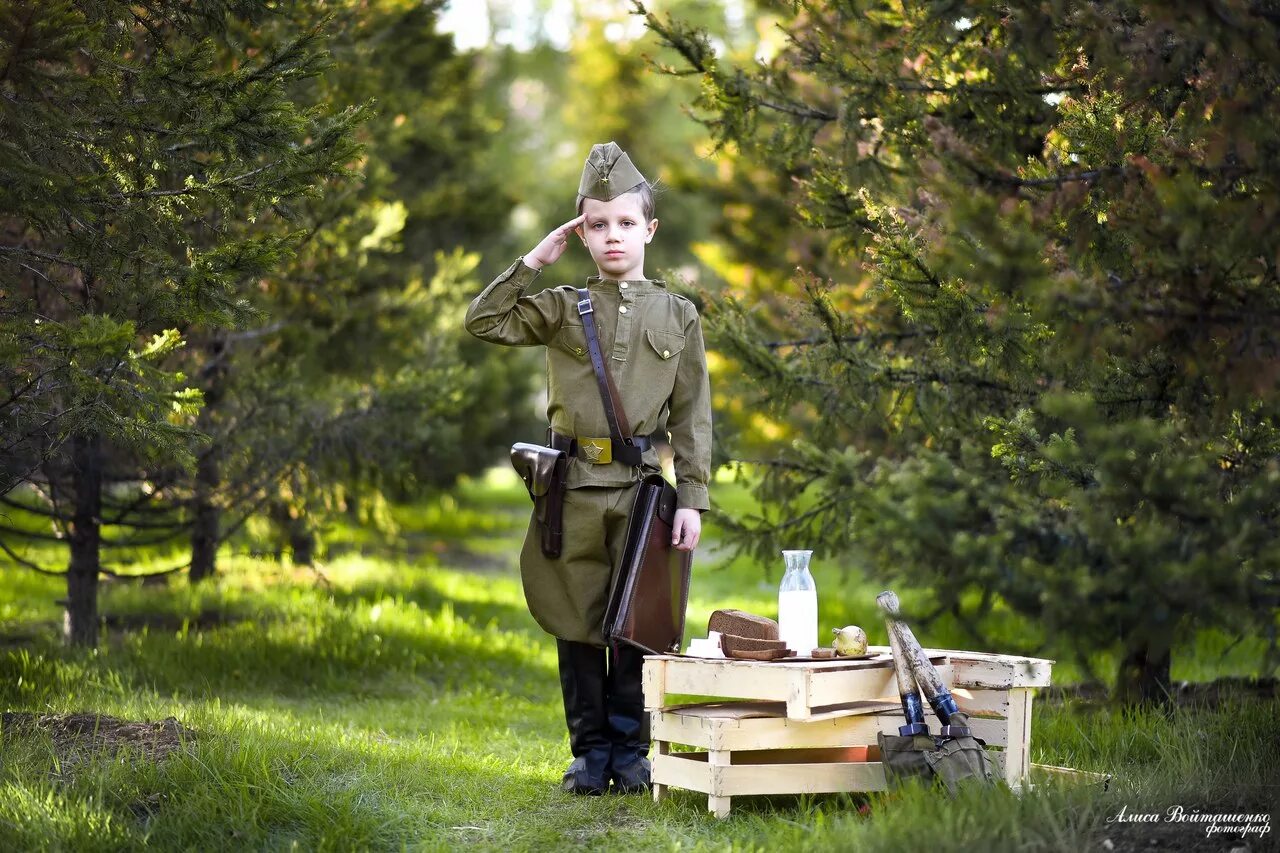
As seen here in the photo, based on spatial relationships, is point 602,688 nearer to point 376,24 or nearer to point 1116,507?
point 1116,507

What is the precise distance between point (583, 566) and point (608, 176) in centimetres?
141

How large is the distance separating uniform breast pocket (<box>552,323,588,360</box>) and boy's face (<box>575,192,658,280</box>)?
239mm

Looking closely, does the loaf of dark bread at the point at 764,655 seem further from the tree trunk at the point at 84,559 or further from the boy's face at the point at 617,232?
the tree trunk at the point at 84,559

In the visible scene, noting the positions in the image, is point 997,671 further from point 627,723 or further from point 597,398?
point 597,398

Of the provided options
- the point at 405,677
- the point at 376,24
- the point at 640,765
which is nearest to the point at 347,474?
the point at 405,677

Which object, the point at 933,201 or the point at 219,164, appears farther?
the point at 933,201

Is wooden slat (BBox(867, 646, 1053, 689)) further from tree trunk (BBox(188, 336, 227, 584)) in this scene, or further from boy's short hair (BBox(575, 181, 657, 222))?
tree trunk (BBox(188, 336, 227, 584))

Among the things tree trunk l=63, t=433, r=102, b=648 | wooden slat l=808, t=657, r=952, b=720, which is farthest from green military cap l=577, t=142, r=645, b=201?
tree trunk l=63, t=433, r=102, b=648

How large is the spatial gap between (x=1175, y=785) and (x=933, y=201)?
2442 mm

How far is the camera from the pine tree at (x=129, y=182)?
4156 millimetres

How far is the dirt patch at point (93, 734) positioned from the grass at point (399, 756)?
7 cm

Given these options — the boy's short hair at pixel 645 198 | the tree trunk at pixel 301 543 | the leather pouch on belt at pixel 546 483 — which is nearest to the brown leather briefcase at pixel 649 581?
the leather pouch on belt at pixel 546 483

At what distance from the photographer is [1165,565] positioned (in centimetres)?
295

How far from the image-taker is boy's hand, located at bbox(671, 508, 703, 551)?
4.43 meters
